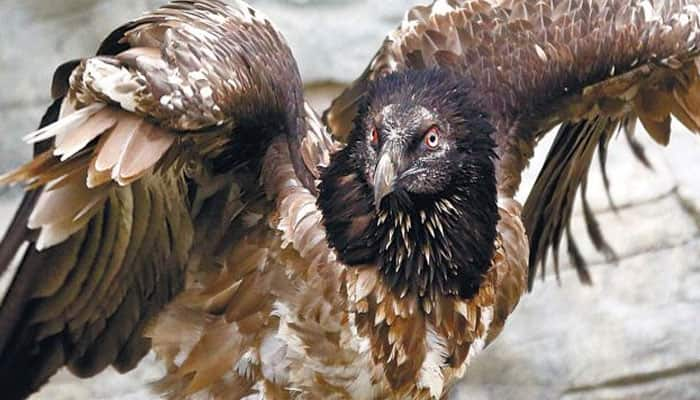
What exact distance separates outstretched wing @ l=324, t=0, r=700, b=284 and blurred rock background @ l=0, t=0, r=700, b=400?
1323 mm

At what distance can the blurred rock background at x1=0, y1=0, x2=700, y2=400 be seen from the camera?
5566mm

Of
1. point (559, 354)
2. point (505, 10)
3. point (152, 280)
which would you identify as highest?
point (505, 10)

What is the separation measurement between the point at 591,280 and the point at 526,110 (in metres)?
1.55

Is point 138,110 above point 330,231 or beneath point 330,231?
above

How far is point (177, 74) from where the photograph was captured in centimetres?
324

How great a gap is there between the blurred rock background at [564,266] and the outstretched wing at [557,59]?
1323mm

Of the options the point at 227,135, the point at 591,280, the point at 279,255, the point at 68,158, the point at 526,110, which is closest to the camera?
the point at 68,158

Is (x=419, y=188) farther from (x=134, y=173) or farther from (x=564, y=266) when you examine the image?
(x=564, y=266)

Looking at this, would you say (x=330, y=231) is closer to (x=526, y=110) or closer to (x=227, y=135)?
(x=227, y=135)

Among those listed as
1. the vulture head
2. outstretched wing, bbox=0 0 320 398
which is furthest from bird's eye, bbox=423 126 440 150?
outstretched wing, bbox=0 0 320 398

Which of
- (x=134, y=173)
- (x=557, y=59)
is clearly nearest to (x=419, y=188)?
(x=134, y=173)

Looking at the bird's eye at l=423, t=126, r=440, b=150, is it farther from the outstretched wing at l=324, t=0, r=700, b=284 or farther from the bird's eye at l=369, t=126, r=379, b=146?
the outstretched wing at l=324, t=0, r=700, b=284

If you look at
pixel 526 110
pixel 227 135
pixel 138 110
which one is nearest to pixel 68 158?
pixel 138 110

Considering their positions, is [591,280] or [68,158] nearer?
[68,158]
